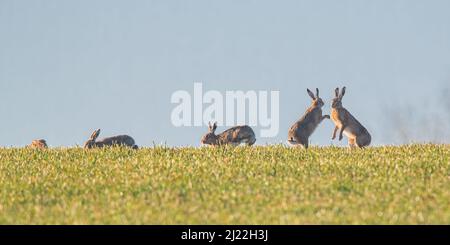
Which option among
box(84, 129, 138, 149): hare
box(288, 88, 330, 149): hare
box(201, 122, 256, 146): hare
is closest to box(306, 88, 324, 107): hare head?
box(288, 88, 330, 149): hare

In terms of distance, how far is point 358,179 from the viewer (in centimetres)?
1861

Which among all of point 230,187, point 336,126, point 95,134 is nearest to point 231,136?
point 95,134

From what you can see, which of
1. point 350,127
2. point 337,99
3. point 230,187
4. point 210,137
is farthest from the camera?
point 210,137

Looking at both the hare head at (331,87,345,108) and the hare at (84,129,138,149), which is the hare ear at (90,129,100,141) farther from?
the hare head at (331,87,345,108)

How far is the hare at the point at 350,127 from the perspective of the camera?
26.8 meters

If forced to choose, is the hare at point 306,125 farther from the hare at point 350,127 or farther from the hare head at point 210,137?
the hare head at point 210,137

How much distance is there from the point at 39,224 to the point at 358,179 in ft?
20.2

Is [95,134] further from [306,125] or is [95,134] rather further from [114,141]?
[306,125]

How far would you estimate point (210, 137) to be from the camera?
3178 centimetres

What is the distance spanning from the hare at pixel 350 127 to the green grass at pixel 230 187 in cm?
246

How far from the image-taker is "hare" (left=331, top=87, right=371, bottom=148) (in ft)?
87.9

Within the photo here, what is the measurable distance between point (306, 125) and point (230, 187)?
9.91 m

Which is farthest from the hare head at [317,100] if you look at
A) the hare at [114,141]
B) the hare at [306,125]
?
the hare at [114,141]

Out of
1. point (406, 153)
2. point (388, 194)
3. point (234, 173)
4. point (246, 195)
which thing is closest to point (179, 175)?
point (234, 173)
